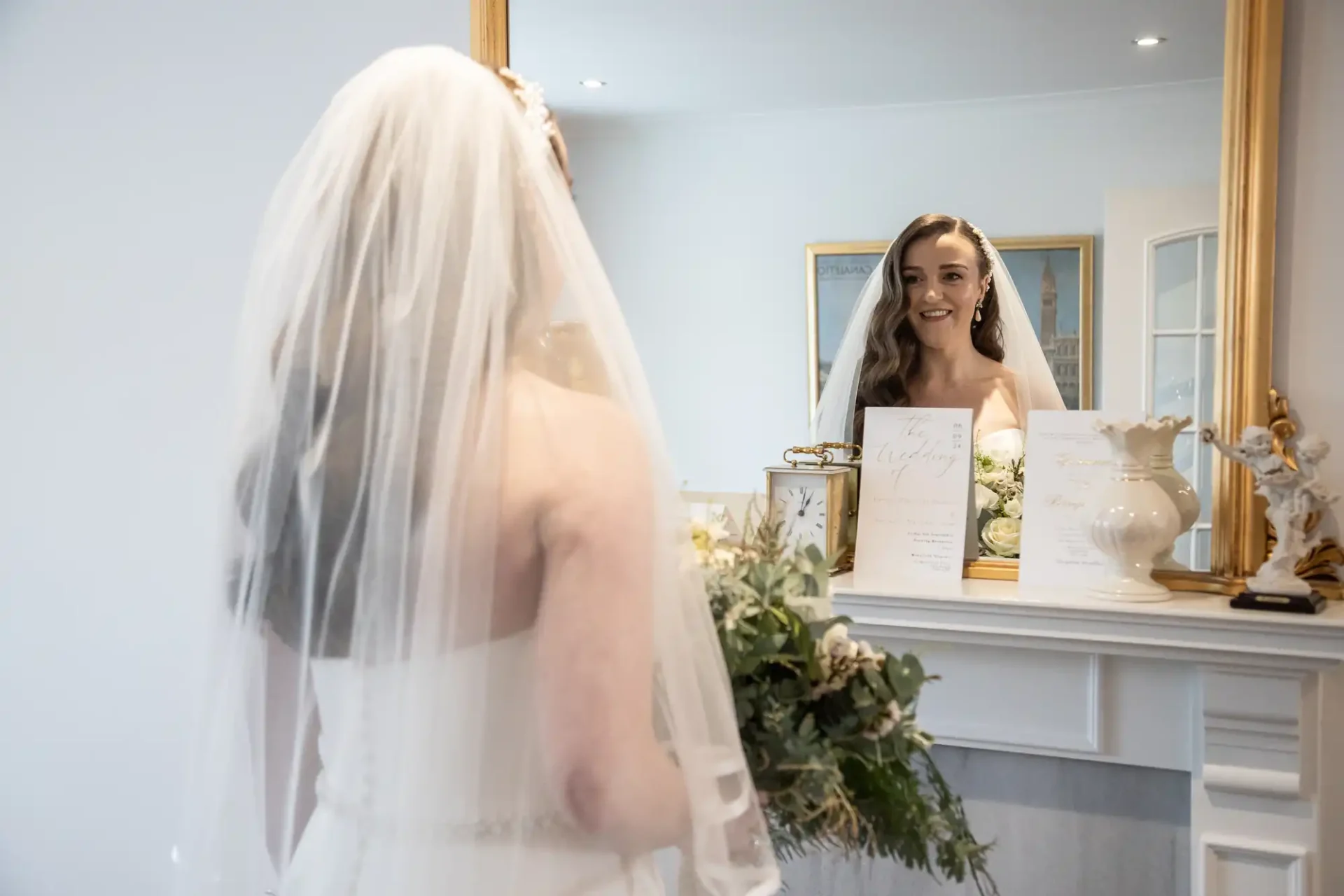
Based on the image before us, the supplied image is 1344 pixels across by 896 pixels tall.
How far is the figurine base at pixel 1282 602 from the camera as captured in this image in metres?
1.60

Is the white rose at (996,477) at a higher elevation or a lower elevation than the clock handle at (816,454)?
lower

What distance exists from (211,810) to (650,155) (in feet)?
4.48

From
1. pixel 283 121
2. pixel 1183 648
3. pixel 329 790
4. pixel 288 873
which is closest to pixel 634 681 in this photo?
pixel 329 790

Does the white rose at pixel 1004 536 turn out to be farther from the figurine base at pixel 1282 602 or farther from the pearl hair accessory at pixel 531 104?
the pearl hair accessory at pixel 531 104

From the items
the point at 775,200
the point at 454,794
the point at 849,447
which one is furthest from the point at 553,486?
the point at 775,200

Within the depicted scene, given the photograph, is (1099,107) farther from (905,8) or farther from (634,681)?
(634,681)

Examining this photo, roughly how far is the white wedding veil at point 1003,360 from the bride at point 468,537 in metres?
0.88

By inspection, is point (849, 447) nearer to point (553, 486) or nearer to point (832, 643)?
point (832, 643)

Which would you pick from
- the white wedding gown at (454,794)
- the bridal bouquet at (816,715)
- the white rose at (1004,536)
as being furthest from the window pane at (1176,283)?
the white wedding gown at (454,794)

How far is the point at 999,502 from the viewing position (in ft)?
6.13

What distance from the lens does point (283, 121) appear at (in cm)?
217

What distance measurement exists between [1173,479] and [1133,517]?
4.8 inches

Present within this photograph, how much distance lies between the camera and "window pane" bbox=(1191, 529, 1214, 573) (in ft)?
5.75

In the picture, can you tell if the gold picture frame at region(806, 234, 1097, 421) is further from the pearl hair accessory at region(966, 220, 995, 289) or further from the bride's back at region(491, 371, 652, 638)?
the bride's back at region(491, 371, 652, 638)
